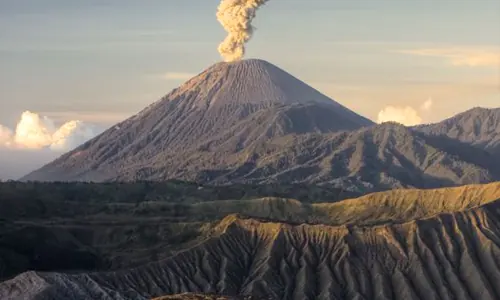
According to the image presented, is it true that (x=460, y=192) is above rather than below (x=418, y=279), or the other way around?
above

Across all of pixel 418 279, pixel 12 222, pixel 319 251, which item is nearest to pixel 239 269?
pixel 319 251

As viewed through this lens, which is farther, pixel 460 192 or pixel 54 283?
pixel 460 192

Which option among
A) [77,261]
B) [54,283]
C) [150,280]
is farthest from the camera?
[77,261]

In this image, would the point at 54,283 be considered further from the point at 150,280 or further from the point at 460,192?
the point at 460,192

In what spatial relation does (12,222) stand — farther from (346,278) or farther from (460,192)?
(460,192)

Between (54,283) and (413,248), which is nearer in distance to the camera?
(54,283)

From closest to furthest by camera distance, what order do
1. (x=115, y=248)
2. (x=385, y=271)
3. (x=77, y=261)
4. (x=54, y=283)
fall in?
(x=54, y=283) < (x=385, y=271) < (x=77, y=261) < (x=115, y=248)

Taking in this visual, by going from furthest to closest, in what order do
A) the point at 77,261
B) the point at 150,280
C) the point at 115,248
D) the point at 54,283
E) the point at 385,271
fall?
the point at 115,248 < the point at 77,261 < the point at 385,271 < the point at 150,280 < the point at 54,283

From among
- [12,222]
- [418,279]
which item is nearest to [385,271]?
[418,279]

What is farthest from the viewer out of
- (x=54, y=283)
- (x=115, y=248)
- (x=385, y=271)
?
(x=115, y=248)
